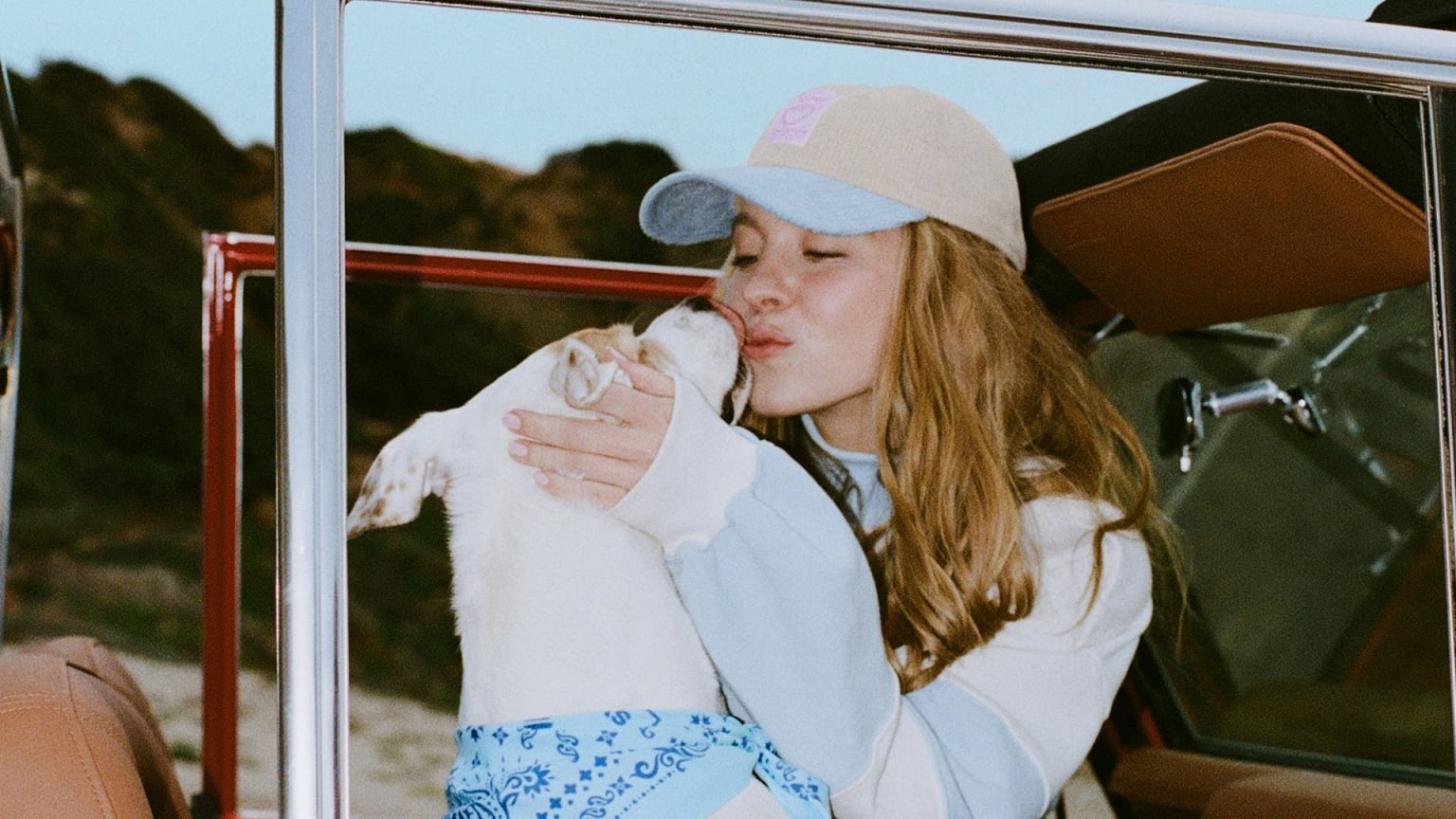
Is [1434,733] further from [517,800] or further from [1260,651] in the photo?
[517,800]

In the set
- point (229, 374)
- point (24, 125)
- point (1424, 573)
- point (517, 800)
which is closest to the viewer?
point (517, 800)

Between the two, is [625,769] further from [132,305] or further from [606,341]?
[132,305]

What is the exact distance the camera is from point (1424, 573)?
10.1 feet

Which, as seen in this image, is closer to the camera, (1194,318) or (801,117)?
(801,117)

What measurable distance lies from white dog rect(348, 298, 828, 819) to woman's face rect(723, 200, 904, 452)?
0.09m

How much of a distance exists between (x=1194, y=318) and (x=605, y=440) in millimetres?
781

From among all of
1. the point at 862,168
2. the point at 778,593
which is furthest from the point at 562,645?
the point at 862,168

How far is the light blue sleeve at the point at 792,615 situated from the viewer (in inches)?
34.7

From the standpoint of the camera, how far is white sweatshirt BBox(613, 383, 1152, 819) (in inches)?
34.7

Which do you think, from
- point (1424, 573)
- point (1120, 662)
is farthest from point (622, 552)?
point (1424, 573)

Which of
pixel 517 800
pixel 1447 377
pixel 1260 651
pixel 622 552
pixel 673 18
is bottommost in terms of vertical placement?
pixel 1260 651

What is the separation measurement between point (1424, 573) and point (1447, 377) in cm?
248

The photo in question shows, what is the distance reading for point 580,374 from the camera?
0.94 metres

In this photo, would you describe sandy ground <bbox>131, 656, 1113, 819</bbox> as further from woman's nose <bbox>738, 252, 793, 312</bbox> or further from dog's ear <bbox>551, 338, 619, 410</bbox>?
woman's nose <bbox>738, 252, 793, 312</bbox>
